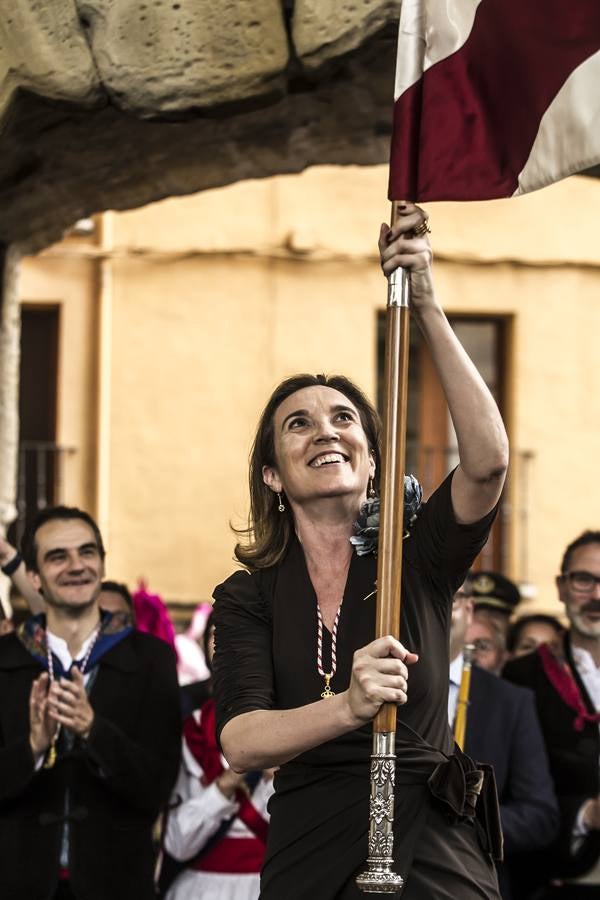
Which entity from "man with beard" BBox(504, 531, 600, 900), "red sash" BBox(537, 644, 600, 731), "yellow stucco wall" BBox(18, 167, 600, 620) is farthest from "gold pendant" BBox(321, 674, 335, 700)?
"yellow stucco wall" BBox(18, 167, 600, 620)

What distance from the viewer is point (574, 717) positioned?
5.47 metres

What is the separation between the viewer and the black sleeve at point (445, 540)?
3.19 metres

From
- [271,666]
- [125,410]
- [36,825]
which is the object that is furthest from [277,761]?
[125,410]

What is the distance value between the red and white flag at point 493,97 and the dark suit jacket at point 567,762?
251 centimetres

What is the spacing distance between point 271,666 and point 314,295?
8.83m

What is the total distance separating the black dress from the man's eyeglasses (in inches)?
94.5

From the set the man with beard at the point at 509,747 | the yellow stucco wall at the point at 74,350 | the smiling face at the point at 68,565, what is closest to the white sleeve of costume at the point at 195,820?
the smiling face at the point at 68,565

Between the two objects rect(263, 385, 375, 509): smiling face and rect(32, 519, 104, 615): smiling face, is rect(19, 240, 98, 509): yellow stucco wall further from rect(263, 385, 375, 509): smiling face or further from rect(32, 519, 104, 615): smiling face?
rect(263, 385, 375, 509): smiling face

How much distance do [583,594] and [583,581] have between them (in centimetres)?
5

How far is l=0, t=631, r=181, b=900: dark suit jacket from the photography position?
4734mm

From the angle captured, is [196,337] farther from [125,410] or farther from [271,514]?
[271,514]

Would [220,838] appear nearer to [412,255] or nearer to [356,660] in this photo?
[356,660]

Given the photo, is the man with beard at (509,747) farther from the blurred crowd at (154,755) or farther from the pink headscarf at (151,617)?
the pink headscarf at (151,617)

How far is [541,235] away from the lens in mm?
12039
